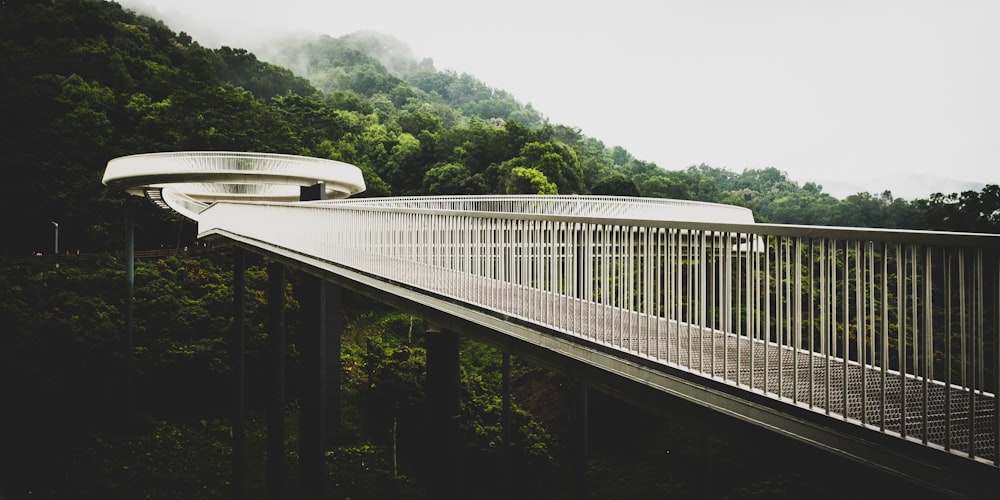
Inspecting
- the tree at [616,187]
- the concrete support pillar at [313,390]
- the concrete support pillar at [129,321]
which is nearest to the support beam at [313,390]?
the concrete support pillar at [313,390]

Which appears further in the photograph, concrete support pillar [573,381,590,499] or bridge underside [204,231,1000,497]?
concrete support pillar [573,381,590,499]

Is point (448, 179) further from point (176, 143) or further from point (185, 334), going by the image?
point (185, 334)

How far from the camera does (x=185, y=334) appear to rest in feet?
89.2

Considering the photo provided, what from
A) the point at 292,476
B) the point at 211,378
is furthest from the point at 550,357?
the point at 211,378

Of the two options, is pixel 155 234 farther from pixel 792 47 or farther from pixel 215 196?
pixel 792 47

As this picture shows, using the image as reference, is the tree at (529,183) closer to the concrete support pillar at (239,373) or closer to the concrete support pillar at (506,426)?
the concrete support pillar at (506,426)

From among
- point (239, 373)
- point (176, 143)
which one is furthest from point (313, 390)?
point (176, 143)

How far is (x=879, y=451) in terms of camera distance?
131 inches

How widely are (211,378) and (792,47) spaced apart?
62799mm

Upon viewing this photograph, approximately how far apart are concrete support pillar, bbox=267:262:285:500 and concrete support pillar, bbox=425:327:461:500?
890 cm

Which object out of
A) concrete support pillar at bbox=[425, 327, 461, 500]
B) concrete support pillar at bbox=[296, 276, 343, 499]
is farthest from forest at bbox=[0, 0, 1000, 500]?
concrete support pillar at bbox=[425, 327, 461, 500]

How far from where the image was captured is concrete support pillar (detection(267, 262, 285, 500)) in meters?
15.5

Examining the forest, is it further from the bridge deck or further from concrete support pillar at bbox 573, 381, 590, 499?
the bridge deck

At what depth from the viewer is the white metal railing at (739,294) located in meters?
3.11
